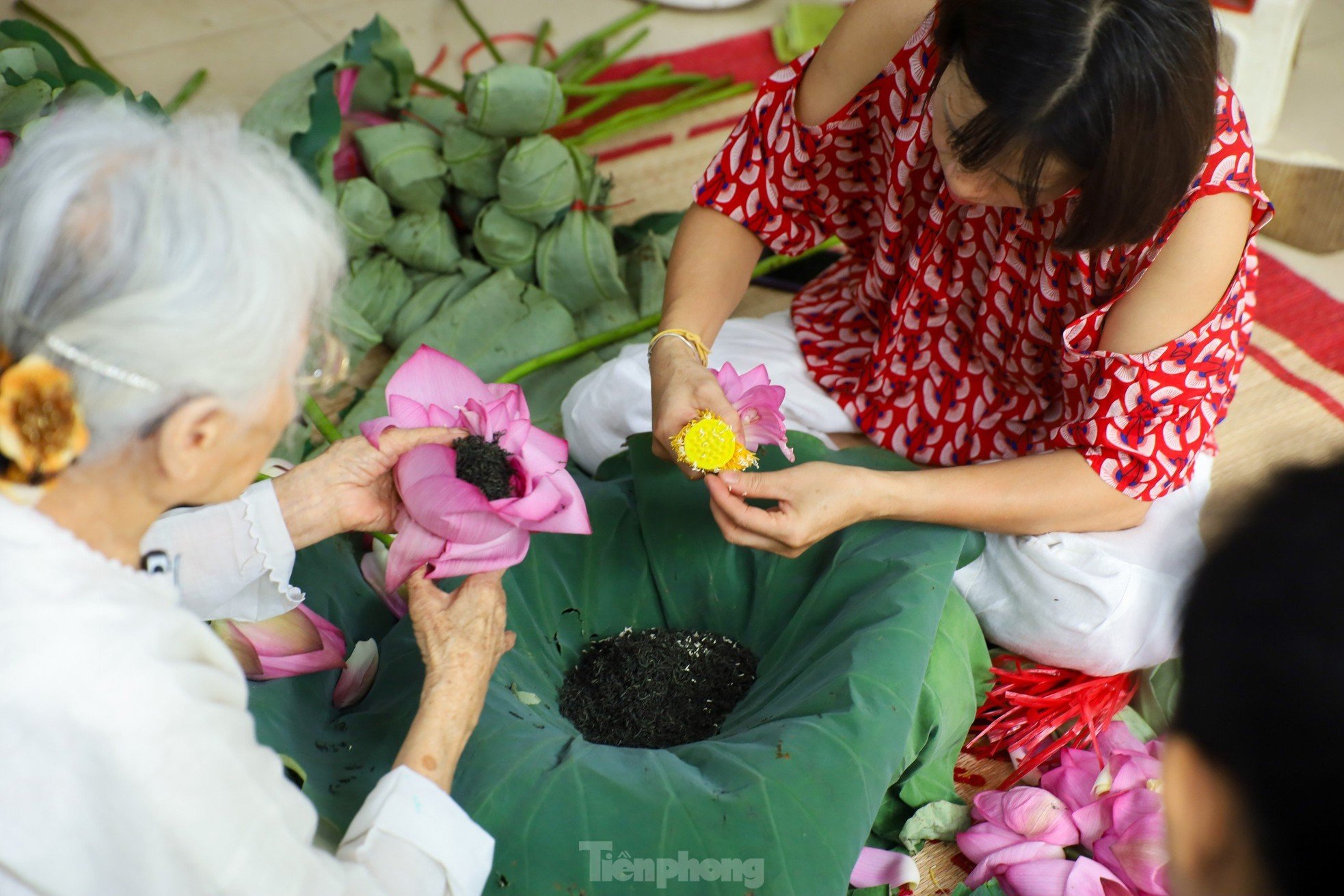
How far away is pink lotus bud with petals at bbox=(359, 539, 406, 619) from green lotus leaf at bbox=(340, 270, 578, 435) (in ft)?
2.01

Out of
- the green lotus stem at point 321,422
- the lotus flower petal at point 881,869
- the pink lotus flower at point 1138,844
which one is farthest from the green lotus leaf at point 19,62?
the pink lotus flower at point 1138,844

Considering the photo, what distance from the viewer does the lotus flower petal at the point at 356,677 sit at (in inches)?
52.2

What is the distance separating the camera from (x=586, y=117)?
284 cm

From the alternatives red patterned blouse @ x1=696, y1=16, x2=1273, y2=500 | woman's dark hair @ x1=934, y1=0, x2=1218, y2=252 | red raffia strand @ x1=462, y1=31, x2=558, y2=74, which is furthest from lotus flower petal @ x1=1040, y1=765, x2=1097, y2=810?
red raffia strand @ x1=462, y1=31, x2=558, y2=74

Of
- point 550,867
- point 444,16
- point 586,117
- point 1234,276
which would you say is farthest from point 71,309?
point 444,16

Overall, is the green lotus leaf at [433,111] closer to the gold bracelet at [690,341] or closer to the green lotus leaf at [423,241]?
the green lotus leaf at [423,241]

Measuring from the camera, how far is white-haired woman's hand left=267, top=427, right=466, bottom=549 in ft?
4.12

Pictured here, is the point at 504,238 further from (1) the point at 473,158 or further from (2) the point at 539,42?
(2) the point at 539,42

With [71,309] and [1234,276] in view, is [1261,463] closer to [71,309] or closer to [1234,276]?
[1234,276]

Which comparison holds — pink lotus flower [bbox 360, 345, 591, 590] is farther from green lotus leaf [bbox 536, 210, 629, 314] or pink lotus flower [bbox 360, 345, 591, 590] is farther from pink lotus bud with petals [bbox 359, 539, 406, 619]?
green lotus leaf [bbox 536, 210, 629, 314]

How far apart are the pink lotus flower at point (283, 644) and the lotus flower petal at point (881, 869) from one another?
69 centimetres

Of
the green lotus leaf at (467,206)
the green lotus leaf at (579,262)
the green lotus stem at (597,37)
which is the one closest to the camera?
the green lotus leaf at (579,262)

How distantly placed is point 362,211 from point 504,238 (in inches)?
10.8

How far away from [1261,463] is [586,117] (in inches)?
69.8
